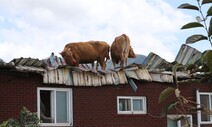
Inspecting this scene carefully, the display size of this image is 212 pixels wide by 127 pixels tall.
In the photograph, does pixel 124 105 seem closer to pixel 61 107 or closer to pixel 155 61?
pixel 155 61

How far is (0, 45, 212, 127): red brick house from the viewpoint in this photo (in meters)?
12.8

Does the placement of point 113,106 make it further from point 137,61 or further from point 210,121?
point 210,121

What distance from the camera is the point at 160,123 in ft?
50.8

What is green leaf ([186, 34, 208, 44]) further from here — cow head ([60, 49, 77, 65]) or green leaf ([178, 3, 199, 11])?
cow head ([60, 49, 77, 65])

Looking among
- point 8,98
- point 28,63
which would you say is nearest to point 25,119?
point 8,98

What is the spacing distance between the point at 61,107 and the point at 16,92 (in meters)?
1.47

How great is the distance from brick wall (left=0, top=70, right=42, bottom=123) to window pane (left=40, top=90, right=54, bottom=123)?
0.37 m

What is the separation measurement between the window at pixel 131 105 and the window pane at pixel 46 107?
88.4 inches

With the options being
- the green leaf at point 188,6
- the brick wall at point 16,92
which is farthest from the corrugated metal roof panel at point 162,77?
the green leaf at point 188,6

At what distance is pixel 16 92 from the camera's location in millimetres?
12750

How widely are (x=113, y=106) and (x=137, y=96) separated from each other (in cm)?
100

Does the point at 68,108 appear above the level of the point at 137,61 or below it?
below

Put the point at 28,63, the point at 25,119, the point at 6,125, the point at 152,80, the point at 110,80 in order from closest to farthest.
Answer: the point at 6,125, the point at 25,119, the point at 28,63, the point at 110,80, the point at 152,80

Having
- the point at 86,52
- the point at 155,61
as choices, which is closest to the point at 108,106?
the point at 86,52
